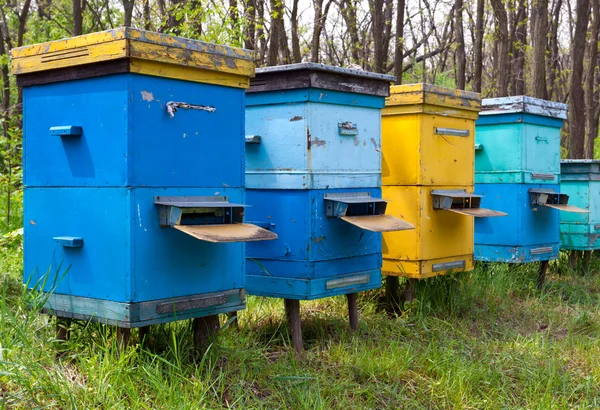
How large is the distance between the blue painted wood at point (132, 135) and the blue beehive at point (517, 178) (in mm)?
3372

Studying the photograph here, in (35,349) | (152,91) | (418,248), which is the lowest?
(35,349)

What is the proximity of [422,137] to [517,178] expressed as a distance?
1.58 metres

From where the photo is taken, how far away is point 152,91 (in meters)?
3.41

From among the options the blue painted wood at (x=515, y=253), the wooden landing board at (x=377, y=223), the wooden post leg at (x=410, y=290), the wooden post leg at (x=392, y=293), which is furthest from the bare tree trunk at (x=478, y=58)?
the wooden landing board at (x=377, y=223)

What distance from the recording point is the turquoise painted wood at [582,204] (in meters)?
7.37

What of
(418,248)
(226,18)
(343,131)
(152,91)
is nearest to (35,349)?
(152,91)

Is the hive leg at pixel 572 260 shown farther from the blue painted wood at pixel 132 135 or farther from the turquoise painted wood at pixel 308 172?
the blue painted wood at pixel 132 135

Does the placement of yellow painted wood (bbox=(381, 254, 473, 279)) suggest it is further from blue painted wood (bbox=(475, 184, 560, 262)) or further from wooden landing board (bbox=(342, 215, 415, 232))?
blue painted wood (bbox=(475, 184, 560, 262))

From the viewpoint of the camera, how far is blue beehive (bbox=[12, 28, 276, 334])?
333 cm

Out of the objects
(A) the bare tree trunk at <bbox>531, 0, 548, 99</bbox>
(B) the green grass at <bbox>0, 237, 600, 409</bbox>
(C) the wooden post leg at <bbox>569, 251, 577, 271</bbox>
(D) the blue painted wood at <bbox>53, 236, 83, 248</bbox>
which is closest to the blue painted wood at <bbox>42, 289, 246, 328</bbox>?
(B) the green grass at <bbox>0, 237, 600, 409</bbox>

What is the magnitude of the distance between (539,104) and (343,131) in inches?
112

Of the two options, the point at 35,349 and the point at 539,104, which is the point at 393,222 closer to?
the point at 35,349

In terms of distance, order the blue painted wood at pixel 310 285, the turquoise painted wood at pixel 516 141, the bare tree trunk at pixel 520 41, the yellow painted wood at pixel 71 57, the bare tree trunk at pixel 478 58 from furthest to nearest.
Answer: the bare tree trunk at pixel 520 41 → the bare tree trunk at pixel 478 58 → the turquoise painted wood at pixel 516 141 → the blue painted wood at pixel 310 285 → the yellow painted wood at pixel 71 57

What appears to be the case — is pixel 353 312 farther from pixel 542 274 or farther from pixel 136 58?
pixel 542 274
